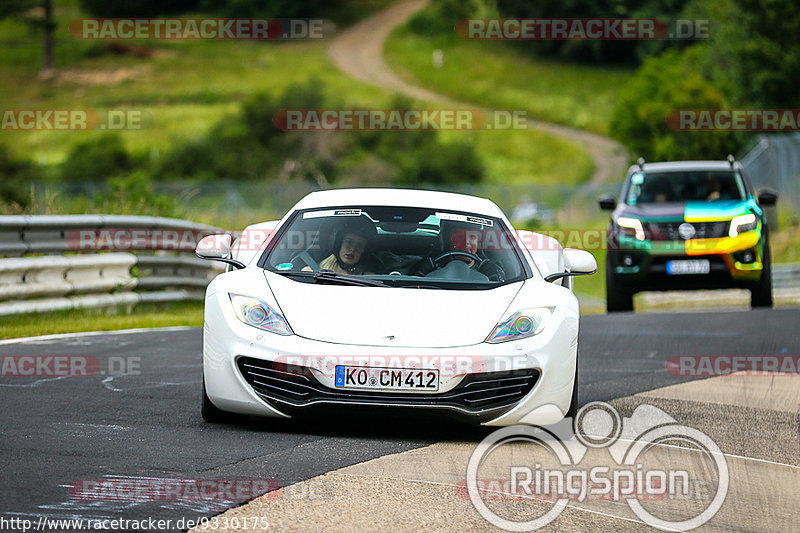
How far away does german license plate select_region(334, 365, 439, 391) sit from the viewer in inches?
275

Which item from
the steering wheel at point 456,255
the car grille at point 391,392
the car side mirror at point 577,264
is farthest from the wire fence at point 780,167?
the car grille at point 391,392

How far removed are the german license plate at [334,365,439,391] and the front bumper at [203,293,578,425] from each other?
0.03m

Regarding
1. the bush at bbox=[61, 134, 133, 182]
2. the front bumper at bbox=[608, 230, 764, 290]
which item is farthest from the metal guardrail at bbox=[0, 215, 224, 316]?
the bush at bbox=[61, 134, 133, 182]

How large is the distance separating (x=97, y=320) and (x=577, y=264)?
7402 millimetres

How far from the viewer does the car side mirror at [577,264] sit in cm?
831

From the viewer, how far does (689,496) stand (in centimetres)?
609

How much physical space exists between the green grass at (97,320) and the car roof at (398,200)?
→ 4.73 metres

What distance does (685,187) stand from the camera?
17000mm

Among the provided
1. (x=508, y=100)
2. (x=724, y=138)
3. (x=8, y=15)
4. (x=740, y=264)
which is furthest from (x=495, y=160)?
(x=740, y=264)

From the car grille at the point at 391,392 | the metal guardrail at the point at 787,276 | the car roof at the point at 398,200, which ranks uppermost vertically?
the car roof at the point at 398,200

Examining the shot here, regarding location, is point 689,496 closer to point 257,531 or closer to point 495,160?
point 257,531
